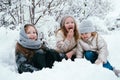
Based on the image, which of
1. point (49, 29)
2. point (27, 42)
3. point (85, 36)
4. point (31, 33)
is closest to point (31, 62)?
point (27, 42)

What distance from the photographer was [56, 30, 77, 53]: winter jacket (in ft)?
19.4

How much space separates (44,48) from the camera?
5473 millimetres

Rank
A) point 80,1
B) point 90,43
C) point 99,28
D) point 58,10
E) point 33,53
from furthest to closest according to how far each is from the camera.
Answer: point 99,28 < point 80,1 < point 58,10 < point 90,43 < point 33,53

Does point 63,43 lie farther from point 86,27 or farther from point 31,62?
point 31,62

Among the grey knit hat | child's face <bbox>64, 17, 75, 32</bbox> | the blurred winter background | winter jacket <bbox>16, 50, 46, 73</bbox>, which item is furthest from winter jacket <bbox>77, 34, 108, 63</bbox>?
the blurred winter background

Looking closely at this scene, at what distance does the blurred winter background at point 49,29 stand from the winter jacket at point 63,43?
766 mm

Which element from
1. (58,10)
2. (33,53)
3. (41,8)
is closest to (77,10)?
(58,10)

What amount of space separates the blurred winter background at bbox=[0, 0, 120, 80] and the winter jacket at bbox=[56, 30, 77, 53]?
2.51ft

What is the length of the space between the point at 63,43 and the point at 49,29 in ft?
7.29

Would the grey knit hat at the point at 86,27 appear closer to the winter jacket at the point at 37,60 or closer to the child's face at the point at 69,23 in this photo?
the child's face at the point at 69,23

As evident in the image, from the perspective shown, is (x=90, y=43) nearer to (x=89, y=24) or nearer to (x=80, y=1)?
(x=89, y=24)

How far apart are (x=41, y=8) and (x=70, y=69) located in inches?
139

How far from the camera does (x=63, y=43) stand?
5.89 metres

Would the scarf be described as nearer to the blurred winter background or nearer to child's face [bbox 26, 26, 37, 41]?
child's face [bbox 26, 26, 37, 41]
